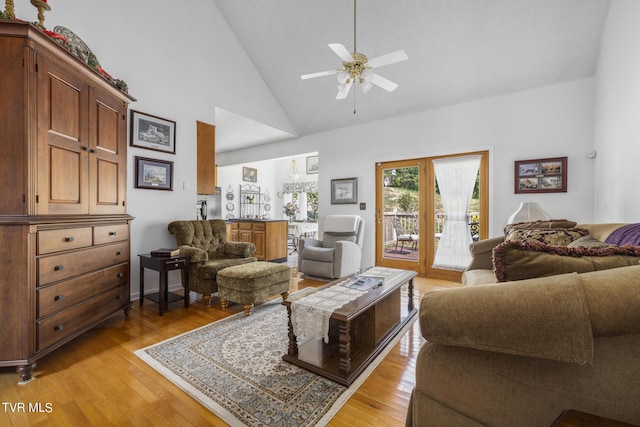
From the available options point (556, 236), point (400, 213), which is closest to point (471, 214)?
point (400, 213)

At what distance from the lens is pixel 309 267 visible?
444 cm

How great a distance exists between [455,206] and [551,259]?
365cm

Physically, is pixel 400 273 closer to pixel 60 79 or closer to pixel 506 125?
pixel 506 125

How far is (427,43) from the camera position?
3520mm

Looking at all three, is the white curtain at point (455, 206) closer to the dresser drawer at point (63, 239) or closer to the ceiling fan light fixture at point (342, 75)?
the ceiling fan light fixture at point (342, 75)

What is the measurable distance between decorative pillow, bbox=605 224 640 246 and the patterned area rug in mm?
1533

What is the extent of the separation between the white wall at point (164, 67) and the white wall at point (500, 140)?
2.30 m

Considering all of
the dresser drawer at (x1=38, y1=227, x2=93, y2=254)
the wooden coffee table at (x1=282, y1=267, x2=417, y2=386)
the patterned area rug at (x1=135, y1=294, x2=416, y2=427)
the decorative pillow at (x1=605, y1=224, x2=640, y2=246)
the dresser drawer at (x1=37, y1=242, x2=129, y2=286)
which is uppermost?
the decorative pillow at (x1=605, y1=224, x2=640, y2=246)

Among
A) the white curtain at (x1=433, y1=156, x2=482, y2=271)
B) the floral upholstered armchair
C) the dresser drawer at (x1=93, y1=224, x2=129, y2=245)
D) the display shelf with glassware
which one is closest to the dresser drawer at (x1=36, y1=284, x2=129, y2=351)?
the dresser drawer at (x1=93, y1=224, x2=129, y2=245)

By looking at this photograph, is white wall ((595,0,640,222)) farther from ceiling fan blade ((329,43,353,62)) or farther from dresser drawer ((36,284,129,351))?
dresser drawer ((36,284,129,351))

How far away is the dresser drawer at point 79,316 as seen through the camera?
1858 millimetres

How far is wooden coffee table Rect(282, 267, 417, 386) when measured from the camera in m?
1.76

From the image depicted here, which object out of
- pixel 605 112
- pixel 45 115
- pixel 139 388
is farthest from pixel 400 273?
pixel 45 115

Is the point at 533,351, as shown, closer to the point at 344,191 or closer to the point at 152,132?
the point at 152,132
